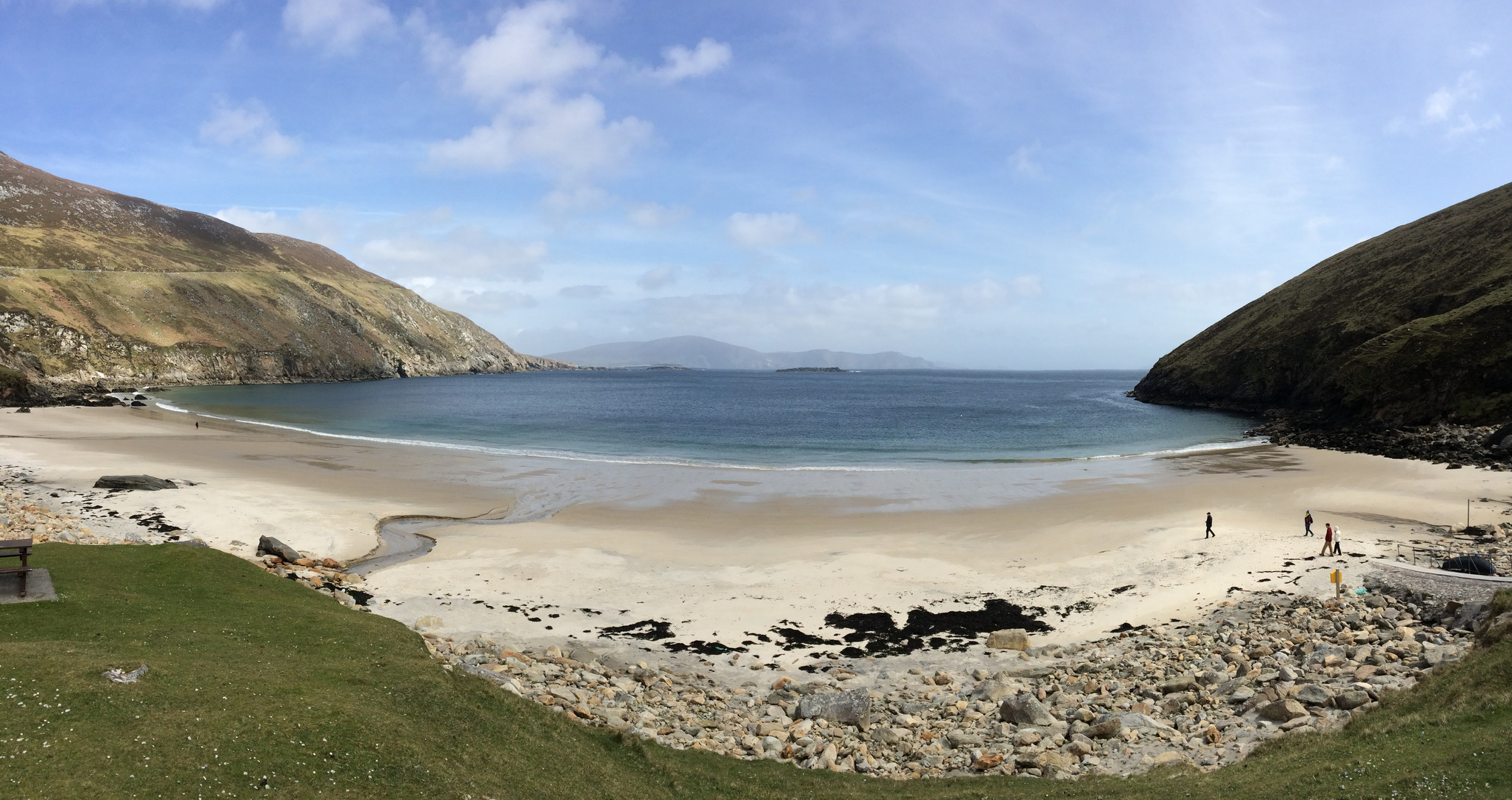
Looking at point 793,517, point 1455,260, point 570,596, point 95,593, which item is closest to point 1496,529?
point 793,517

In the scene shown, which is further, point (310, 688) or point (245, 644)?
point (245, 644)

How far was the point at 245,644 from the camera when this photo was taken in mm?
14391

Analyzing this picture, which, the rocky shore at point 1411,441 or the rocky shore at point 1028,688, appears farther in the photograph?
the rocky shore at point 1411,441

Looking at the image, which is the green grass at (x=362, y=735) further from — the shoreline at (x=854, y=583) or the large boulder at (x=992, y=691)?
the large boulder at (x=992, y=691)

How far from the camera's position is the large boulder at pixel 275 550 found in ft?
87.7

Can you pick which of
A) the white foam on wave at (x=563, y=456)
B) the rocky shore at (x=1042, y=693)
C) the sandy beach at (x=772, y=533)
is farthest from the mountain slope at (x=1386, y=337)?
the rocky shore at (x=1042, y=693)

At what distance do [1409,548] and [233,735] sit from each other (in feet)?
130

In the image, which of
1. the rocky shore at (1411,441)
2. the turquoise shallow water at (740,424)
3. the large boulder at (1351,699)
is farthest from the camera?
the turquoise shallow water at (740,424)

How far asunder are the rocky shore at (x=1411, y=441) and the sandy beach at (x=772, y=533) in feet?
11.2

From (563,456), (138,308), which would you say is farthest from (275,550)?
(138,308)

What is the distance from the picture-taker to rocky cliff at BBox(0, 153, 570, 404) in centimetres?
10900

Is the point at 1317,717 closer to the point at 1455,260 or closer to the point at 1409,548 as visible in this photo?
the point at 1409,548

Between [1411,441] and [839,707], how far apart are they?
69.0 m

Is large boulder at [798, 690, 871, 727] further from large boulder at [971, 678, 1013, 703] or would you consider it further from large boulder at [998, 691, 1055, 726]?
large boulder at [998, 691, 1055, 726]
